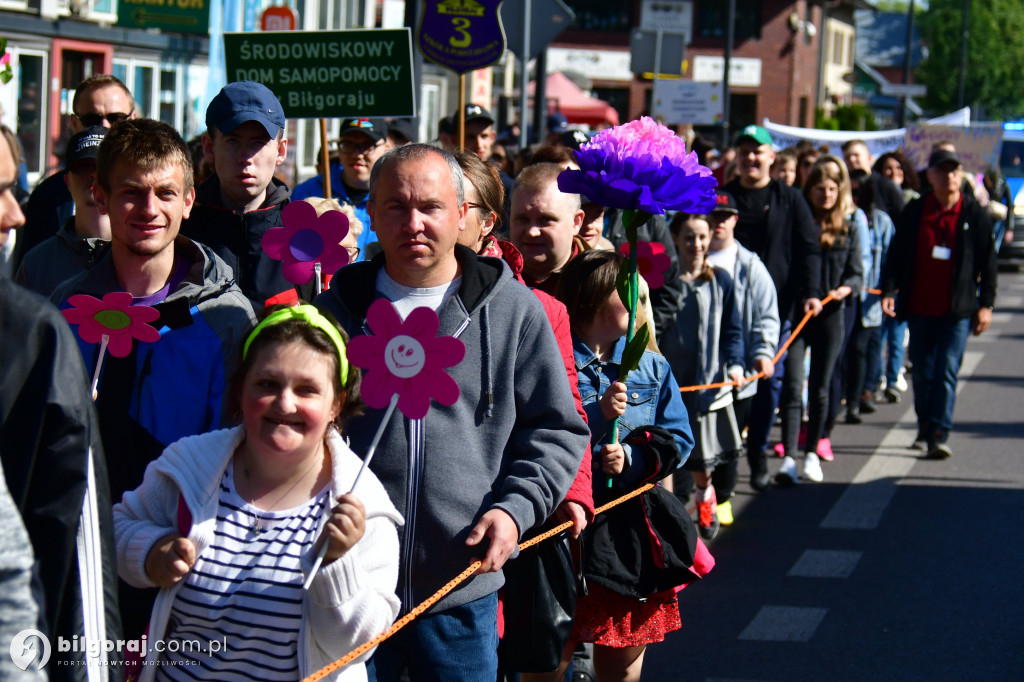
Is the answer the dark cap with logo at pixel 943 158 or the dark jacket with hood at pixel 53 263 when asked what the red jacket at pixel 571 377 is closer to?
the dark jacket with hood at pixel 53 263

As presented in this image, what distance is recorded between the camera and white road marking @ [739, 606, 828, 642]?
5.78 m

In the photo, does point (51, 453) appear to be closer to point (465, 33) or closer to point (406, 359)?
point (406, 359)

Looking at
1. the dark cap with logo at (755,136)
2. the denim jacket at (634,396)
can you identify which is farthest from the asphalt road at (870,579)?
the dark cap with logo at (755,136)

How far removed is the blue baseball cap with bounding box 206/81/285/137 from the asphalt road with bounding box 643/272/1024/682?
261cm

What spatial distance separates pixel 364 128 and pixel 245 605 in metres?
4.78

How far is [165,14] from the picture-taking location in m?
21.2

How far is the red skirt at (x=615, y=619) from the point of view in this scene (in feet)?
13.9

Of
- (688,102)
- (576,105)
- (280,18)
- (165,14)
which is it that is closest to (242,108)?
(280,18)

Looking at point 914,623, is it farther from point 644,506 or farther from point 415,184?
point 415,184

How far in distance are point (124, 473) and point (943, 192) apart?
791 centimetres

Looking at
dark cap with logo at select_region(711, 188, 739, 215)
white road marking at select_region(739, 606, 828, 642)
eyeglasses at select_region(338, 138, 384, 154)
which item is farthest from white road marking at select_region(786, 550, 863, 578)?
eyeglasses at select_region(338, 138, 384, 154)

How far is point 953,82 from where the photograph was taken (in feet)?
226

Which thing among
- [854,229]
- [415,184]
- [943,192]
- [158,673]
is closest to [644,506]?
[415,184]

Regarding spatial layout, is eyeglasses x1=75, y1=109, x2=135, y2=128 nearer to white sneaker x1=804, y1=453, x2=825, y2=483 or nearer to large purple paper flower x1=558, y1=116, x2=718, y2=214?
large purple paper flower x1=558, y1=116, x2=718, y2=214
